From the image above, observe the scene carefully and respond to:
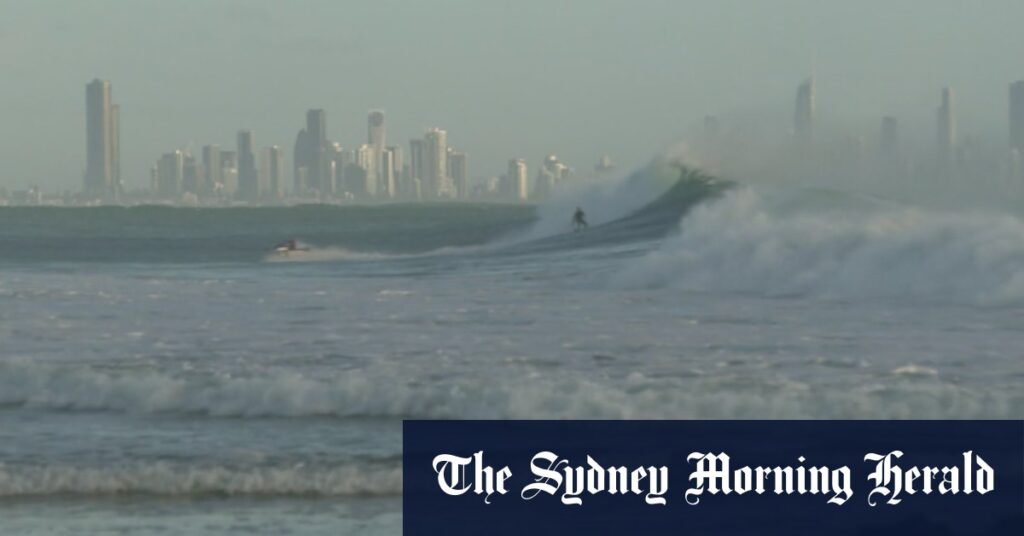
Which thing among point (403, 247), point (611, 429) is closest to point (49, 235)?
point (403, 247)

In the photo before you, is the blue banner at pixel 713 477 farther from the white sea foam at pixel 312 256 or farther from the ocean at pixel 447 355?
the white sea foam at pixel 312 256

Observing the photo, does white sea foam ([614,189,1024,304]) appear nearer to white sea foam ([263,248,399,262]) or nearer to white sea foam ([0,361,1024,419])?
white sea foam ([0,361,1024,419])

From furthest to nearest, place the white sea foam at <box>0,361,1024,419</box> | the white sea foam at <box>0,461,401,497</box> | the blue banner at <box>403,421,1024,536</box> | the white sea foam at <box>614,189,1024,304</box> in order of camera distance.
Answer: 1. the white sea foam at <box>614,189,1024,304</box>
2. the white sea foam at <box>0,361,1024,419</box>
3. the white sea foam at <box>0,461,401,497</box>
4. the blue banner at <box>403,421,1024,536</box>

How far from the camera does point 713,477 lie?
34.7 feet

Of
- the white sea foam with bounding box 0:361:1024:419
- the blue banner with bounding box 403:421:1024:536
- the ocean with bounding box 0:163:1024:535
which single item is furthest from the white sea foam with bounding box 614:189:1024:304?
the blue banner with bounding box 403:421:1024:536

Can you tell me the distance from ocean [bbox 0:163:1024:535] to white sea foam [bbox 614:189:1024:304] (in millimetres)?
58

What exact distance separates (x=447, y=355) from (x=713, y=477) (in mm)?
5111

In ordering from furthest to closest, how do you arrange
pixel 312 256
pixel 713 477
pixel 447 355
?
pixel 312 256, pixel 447 355, pixel 713 477

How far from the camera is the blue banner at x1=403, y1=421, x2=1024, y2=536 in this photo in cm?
941

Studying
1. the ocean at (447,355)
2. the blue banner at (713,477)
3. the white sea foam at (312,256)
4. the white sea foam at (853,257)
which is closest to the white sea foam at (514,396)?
the ocean at (447,355)

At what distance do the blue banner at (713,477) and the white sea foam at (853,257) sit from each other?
9.41 metres

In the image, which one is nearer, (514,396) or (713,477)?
(713,477)

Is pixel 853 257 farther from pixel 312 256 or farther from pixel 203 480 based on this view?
pixel 312 256

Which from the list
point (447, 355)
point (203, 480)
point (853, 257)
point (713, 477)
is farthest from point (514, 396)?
point (853, 257)
